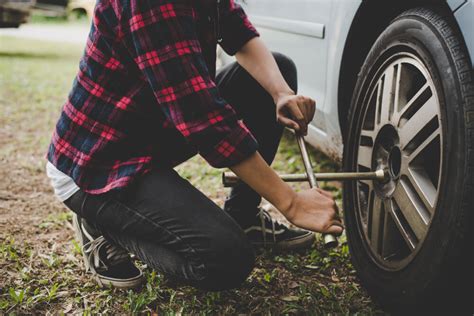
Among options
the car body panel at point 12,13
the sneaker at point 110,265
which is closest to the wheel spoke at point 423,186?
the sneaker at point 110,265

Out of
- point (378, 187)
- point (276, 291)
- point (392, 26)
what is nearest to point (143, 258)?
point (276, 291)

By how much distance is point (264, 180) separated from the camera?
1397 millimetres

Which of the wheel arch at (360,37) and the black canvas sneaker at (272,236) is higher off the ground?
the wheel arch at (360,37)

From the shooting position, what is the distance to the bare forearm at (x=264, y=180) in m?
1.39

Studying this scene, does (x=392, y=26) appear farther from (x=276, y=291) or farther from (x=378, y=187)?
(x=276, y=291)

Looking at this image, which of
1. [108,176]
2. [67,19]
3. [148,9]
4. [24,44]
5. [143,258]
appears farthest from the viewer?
[67,19]

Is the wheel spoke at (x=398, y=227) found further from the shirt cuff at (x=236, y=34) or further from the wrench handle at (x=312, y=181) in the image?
the shirt cuff at (x=236, y=34)

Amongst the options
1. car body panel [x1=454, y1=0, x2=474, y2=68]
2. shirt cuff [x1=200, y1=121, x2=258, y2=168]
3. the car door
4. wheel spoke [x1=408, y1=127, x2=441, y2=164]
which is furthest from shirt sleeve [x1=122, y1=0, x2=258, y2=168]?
the car door

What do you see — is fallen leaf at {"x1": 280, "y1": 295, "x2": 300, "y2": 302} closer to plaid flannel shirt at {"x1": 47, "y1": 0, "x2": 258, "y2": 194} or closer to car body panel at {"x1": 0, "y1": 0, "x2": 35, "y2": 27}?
plaid flannel shirt at {"x1": 47, "y1": 0, "x2": 258, "y2": 194}

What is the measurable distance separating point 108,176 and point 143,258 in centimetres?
28

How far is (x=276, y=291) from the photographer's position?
181 centimetres

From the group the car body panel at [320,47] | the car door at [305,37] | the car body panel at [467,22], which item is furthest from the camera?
the car door at [305,37]

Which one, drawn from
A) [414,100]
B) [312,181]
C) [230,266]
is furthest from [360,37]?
[230,266]

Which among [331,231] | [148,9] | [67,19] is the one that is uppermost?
[148,9]
